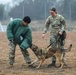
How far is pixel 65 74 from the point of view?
8.79 metres

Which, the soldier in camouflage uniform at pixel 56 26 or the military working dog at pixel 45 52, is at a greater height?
the soldier in camouflage uniform at pixel 56 26

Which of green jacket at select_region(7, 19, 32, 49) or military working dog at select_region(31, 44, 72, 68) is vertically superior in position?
green jacket at select_region(7, 19, 32, 49)

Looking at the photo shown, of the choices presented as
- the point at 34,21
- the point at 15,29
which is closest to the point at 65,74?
the point at 15,29

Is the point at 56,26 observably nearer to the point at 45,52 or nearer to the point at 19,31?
the point at 45,52

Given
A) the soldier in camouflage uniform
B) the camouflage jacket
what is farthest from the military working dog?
the camouflage jacket

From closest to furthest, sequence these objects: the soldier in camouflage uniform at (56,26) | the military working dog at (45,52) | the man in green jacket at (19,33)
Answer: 1. the man in green jacket at (19,33)
2. the military working dog at (45,52)
3. the soldier in camouflage uniform at (56,26)

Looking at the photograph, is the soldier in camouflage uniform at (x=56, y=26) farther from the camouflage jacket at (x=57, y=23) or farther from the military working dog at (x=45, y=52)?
the military working dog at (x=45, y=52)

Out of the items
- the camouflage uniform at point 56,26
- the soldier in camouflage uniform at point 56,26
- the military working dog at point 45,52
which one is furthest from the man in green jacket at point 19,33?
the camouflage uniform at point 56,26

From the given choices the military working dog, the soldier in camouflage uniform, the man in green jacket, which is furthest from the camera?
the soldier in camouflage uniform

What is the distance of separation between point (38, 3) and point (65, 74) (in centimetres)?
3494

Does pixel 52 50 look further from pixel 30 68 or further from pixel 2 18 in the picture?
pixel 2 18

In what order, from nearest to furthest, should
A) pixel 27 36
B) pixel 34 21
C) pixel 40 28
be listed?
pixel 27 36, pixel 40 28, pixel 34 21

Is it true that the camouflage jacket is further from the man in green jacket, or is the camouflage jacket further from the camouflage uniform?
the man in green jacket

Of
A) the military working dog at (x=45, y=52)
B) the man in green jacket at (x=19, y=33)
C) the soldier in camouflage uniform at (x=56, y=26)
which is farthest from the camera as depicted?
the soldier in camouflage uniform at (x=56, y=26)
